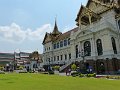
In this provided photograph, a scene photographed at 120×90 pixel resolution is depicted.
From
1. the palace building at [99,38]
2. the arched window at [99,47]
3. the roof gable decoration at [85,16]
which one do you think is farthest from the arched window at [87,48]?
the roof gable decoration at [85,16]

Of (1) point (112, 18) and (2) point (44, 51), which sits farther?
→ (2) point (44, 51)

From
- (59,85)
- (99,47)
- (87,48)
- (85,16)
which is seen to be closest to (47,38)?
(85,16)

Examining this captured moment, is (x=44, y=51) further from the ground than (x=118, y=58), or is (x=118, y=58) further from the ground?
(x=44, y=51)

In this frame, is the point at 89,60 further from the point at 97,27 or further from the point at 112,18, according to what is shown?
the point at 112,18

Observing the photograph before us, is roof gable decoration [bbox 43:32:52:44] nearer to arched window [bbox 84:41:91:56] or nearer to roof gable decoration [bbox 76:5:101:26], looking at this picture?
roof gable decoration [bbox 76:5:101:26]

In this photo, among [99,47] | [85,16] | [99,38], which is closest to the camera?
[99,38]

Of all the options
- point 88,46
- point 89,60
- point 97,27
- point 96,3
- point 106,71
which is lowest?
point 106,71

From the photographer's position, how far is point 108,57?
35.2 m

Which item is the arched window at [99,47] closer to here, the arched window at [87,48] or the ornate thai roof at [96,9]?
the arched window at [87,48]

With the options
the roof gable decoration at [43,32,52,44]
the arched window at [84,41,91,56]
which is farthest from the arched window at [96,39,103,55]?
the roof gable decoration at [43,32,52,44]

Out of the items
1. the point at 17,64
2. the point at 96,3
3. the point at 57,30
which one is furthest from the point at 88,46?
the point at 17,64

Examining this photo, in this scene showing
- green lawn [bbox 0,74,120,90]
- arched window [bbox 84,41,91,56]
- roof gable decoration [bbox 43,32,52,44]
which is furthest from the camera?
roof gable decoration [bbox 43,32,52,44]

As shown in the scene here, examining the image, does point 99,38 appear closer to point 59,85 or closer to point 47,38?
point 59,85

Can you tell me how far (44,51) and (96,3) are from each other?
3156 centimetres
